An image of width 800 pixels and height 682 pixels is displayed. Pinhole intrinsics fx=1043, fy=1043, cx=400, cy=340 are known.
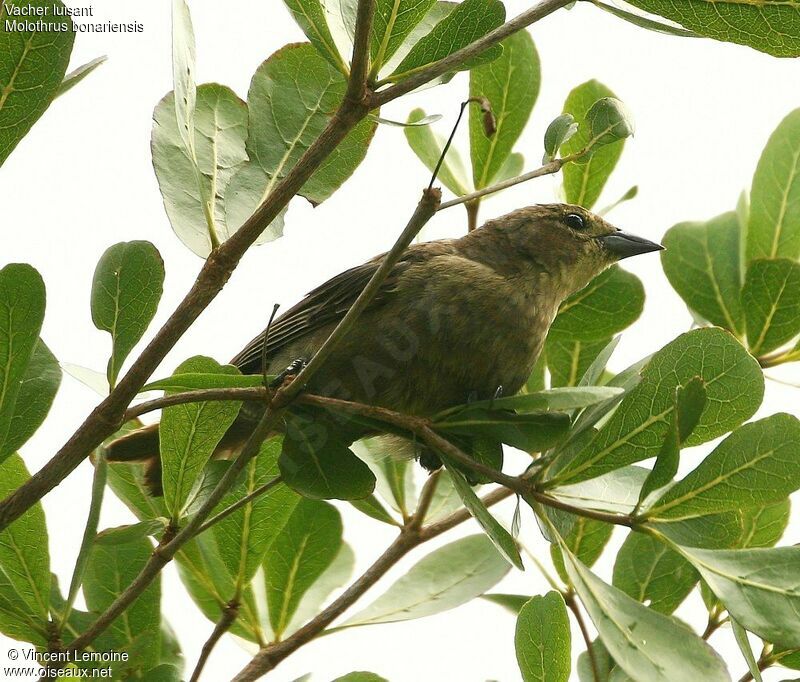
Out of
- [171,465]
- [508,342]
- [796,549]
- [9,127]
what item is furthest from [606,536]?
[9,127]

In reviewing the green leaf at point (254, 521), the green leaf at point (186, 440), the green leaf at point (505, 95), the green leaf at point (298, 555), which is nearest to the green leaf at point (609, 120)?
the green leaf at point (505, 95)

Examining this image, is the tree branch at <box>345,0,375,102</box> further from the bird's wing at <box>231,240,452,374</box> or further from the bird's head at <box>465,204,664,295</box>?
the bird's head at <box>465,204,664,295</box>

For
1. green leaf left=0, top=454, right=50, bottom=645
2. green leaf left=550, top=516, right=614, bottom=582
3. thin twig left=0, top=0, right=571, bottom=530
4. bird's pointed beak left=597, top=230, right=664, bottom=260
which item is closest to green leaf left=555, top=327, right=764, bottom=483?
green leaf left=550, top=516, right=614, bottom=582

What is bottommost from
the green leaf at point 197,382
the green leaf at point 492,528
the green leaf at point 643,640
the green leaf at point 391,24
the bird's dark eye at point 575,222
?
the green leaf at point 643,640

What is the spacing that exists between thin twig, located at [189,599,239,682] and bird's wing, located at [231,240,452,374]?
121 centimetres

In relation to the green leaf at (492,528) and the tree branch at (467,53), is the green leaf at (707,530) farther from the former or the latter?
the tree branch at (467,53)

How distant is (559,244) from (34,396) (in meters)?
2.18

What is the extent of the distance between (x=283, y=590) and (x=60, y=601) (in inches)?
25.0

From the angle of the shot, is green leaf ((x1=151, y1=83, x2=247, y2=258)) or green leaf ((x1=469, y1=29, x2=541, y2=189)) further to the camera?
green leaf ((x1=469, y1=29, x2=541, y2=189))

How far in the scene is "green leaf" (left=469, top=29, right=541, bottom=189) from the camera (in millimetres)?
3273

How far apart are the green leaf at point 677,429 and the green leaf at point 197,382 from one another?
2.81ft

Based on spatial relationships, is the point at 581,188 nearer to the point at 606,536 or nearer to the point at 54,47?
the point at 606,536

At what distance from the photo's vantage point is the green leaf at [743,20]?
2.08m

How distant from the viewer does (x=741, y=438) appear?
2285 mm
